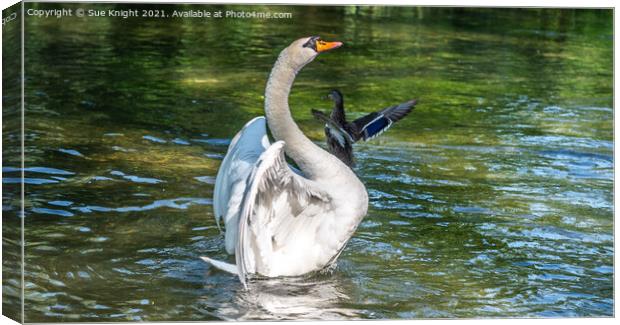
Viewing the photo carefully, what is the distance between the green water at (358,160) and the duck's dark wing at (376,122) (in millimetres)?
502

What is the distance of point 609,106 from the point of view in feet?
32.2

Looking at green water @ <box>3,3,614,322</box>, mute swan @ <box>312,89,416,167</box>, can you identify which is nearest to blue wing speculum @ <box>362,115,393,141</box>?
mute swan @ <box>312,89,416,167</box>

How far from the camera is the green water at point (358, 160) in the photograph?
8.06 meters

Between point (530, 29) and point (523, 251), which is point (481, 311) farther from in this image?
point (530, 29)

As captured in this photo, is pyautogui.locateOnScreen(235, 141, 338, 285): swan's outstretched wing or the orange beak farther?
the orange beak

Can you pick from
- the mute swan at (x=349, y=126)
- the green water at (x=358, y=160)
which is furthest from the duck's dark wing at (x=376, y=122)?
the green water at (x=358, y=160)

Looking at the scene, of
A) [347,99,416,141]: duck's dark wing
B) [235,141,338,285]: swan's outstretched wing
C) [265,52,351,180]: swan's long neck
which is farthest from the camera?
[347,99,416,141]: duck's dark wing

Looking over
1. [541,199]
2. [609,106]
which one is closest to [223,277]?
[541,199]

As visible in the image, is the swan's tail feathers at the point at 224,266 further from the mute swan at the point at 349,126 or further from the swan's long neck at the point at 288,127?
the mute swan at the point at 349,126

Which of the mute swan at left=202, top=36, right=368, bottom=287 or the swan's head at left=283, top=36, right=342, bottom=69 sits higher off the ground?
the swan's head at left=283, top=36, right=342, bottom=69

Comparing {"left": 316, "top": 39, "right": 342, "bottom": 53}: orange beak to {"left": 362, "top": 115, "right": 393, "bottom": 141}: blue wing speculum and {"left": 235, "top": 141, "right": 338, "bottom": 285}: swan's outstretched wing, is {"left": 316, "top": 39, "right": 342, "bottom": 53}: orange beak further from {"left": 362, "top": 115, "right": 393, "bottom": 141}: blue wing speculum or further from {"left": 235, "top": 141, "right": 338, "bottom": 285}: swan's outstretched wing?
{"left": 362, "top": 115, "right": 393, "bottom": 141}: blue wing speculum

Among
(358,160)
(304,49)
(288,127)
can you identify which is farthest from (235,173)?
(358,160)

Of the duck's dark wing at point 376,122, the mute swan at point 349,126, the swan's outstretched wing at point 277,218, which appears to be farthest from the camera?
the duck's dark wing at point 376,122

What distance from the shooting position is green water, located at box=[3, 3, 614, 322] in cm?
806
